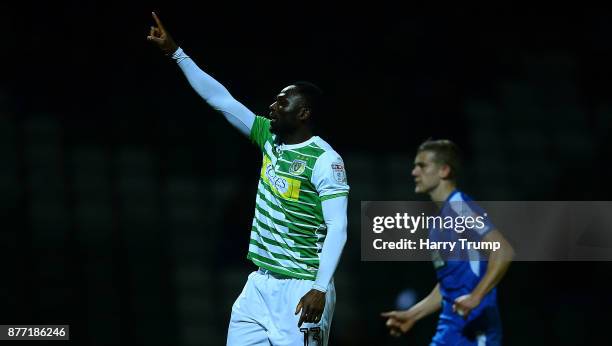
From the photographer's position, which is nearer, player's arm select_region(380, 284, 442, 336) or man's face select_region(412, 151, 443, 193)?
player's arm select_region(380, 284, 442, 336)

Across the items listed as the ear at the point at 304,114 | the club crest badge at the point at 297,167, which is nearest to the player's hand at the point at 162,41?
the ear at the point at 304,114

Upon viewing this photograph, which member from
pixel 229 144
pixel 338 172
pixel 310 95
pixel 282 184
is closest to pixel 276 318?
pixel 282 184

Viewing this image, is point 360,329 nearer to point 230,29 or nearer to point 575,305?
point 575,305

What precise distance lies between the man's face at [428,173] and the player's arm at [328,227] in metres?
1.28

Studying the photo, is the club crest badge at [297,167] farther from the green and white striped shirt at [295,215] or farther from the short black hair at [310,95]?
the short black hair at [310,95]

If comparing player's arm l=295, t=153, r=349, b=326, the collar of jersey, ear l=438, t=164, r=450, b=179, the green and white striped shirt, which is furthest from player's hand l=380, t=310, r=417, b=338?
the collar of jersey

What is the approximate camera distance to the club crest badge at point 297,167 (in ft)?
15.0

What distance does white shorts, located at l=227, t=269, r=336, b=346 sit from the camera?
4.48m

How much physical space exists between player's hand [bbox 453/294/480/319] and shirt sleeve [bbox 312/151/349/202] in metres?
1.01

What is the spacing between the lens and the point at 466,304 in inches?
197

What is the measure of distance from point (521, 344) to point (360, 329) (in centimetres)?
144

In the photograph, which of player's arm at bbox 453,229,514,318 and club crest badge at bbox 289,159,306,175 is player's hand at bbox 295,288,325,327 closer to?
club crest badge at bbox 289,159,306,175

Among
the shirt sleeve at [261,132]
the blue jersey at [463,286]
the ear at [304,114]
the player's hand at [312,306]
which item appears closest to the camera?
the player's hand at [312,306]

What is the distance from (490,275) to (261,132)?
57.0 inches
